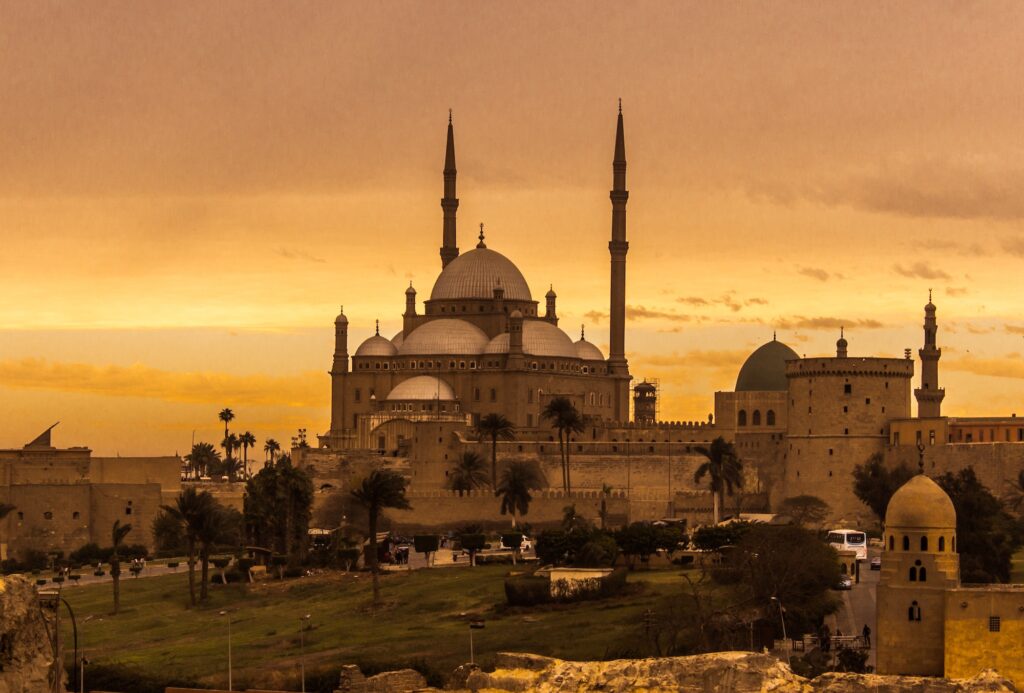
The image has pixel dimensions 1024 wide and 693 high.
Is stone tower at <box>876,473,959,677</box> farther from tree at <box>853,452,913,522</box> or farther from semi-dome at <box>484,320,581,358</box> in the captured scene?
semi-dome at <box>484,320,581,358</box>

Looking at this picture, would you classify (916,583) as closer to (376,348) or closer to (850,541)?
(850,541)

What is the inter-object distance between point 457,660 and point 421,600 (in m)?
13.2

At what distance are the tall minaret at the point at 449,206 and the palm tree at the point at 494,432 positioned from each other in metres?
16.7

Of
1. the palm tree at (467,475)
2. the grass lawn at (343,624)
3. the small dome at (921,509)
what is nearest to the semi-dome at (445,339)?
the palm tree at (467,475)

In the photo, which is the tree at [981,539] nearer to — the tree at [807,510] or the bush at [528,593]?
the bush at [528,593]

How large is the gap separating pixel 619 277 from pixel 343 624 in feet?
169

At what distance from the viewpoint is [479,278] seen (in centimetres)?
12475

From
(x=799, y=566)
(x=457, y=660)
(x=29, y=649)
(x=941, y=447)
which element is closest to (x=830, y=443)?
(x=941, y=447)

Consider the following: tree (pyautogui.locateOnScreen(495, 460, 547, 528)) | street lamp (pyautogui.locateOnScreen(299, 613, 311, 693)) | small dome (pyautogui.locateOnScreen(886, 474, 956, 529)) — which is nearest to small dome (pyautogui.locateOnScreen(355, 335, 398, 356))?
tree (pyautogui.locateOnScreen(495, 460, 547, 528))

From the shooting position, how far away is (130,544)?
102 meters

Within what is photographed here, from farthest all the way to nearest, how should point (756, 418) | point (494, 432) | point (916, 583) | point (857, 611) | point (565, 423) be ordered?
point (756, 418)
point (565, 423)
point (494, 432)
point (857, 611)
point (916, 583)

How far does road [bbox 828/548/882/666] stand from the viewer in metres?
60.0

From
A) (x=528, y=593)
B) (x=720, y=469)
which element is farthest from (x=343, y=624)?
(x=720, y=469)

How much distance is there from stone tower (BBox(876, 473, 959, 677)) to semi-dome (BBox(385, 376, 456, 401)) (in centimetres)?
6317
